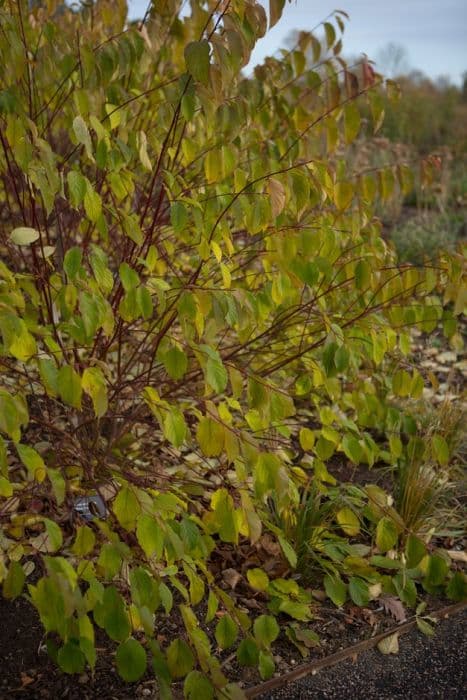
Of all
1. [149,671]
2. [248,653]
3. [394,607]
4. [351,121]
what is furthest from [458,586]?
[351,121]

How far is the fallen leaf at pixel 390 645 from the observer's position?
2.04 metres

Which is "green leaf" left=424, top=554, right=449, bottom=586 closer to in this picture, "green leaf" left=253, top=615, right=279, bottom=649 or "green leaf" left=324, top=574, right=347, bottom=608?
"green leaf" left=324, top=574, right=347, bottom=608

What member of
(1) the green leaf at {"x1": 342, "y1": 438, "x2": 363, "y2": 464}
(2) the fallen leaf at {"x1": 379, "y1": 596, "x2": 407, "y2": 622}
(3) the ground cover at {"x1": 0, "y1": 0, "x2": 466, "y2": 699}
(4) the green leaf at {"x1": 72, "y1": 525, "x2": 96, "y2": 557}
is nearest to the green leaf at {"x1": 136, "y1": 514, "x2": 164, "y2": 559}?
(3) the ground cover at {"x1": 0, "y1": 0, "x2": 466, "y2": 699}

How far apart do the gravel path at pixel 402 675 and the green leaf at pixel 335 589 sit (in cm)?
16

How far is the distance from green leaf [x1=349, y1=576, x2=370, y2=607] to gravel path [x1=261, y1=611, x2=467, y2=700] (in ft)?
0.46

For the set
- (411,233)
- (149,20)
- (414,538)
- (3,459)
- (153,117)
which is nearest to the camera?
(3,459)

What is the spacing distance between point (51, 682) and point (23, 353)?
2.91 ft

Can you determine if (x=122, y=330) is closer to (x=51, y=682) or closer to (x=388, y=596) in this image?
(x=51, y=682)

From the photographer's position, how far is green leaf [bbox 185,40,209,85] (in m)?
1.51

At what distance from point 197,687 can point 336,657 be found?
589 millimetres

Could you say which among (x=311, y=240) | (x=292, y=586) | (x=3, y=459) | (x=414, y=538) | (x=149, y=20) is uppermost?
(x=149, y=20)

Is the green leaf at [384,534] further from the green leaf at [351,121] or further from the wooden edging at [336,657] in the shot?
the green leaf at [351,121]

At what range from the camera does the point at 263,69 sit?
2.36 metres

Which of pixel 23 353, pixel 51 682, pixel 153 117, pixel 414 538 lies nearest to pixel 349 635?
pixel 414 538
